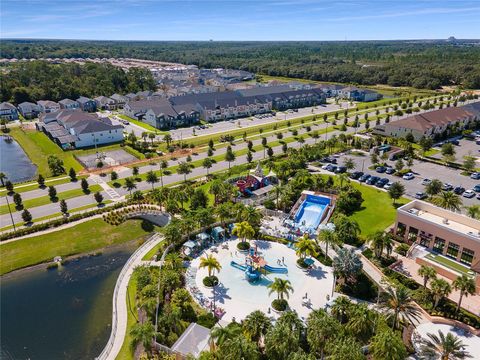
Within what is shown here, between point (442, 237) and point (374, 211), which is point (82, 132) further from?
point (442, 237)

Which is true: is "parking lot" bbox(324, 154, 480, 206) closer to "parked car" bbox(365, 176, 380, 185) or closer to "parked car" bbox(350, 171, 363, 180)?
"parked car" bbox(365, 176, 380, 185)

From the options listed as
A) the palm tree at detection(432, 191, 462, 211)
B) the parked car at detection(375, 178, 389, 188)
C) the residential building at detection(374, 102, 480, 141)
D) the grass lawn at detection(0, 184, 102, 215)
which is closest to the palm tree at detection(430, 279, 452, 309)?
the palm tree at detection(432, 191, 462, 211)

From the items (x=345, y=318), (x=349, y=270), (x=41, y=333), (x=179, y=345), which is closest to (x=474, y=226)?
(x=349, y=270)

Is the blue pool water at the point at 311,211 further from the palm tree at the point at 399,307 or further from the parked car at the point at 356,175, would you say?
the palm tree at the point at 399,307

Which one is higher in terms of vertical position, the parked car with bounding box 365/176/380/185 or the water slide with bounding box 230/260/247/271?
the parked car with bounding box 365/176/380/185

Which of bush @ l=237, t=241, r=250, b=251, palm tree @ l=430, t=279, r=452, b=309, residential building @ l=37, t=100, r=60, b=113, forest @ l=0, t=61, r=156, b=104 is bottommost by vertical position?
bush @ l=237, t=241, r=250, b=251

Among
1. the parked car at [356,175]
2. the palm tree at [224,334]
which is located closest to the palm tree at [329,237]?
the palm tree at [224,334]
